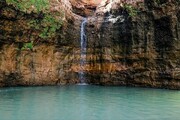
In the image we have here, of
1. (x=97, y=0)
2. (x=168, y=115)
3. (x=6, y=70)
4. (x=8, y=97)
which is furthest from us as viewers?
(x=97, y=0)

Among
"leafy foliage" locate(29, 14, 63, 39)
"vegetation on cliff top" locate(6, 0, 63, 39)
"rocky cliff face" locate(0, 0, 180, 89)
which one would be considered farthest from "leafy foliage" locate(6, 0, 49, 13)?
"leafy foliage" locate(29, 14, 63, 39)

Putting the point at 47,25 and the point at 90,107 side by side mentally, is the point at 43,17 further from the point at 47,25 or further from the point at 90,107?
the point at 90,107

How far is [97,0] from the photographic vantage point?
28531 millimetres

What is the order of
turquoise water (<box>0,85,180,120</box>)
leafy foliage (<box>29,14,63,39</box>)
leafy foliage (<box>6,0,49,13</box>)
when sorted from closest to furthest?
turquoise water (<box>0,85,180,120</box>)
leafy foliage (<box>6,0,49,13</box>)
leafy foliage (<box>29,14,63,39</box>)

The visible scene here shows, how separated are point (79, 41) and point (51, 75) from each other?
118 inches

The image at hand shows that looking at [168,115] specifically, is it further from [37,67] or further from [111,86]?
[37,67]

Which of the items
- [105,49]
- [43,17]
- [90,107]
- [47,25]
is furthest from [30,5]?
[90,107]

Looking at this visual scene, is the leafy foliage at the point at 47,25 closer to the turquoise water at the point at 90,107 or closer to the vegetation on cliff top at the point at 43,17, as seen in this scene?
the vegetation on cliff top at the point at 43,17

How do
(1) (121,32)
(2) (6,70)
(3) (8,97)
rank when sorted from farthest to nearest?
1. (1) (121,32)
2. (2) (6,70)
3. (3) (8,97)

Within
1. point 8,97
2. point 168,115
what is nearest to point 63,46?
point 8,97

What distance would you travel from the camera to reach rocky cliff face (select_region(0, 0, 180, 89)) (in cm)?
1912

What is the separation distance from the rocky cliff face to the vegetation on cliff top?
10.7 inches

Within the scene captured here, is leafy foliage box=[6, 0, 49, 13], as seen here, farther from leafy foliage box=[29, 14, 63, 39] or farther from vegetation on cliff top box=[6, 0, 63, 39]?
leafy foliage box=[29, 14, 63, 39]

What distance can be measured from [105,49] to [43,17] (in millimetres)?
4518
